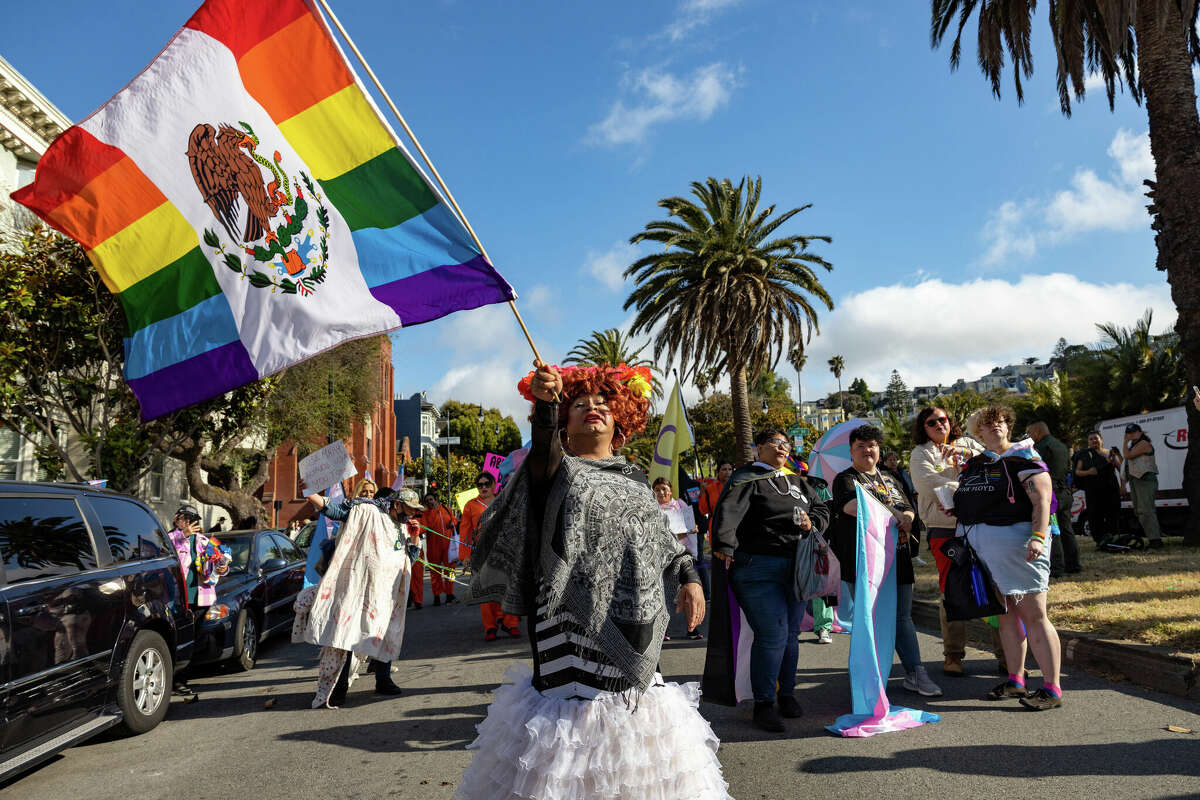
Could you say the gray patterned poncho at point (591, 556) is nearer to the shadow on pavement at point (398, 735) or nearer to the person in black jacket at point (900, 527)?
the shadow on pavement at point (398, 735)

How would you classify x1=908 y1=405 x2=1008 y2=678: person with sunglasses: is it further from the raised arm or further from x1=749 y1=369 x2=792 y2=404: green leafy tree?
x1=749 y1=369 x2=792 y2=404: green leafy tree

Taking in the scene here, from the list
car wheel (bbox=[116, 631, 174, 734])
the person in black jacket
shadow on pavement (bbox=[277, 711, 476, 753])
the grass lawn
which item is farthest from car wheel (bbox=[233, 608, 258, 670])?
the grass lawn

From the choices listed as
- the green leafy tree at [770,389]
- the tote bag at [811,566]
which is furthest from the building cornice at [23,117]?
the green leafy tree at [770,389]

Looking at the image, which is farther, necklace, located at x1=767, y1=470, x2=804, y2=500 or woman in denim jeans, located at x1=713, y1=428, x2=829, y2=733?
necklace, located at x1=767, y1=470, x2=804, y2=500

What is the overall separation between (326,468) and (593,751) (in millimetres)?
5206

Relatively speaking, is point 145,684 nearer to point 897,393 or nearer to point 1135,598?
point 1135,598

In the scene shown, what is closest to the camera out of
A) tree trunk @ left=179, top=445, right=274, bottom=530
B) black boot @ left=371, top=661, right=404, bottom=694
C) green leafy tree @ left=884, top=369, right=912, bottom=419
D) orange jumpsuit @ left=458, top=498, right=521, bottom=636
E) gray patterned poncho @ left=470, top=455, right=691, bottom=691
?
gray patterned poncho @ left=470, top=455, right=691, bottom=691

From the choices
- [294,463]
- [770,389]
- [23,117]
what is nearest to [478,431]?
[770,389]

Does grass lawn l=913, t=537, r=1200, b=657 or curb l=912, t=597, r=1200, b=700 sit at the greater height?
grass lawn l=913, t=537, r=1200, b=657

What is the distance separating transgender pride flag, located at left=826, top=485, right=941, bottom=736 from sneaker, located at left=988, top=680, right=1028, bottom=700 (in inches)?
26.3

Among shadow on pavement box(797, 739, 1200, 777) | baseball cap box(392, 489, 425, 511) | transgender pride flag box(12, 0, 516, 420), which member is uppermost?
transgender pride flag box(12, 0, 516, 420)

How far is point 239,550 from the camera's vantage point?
935 centimetres

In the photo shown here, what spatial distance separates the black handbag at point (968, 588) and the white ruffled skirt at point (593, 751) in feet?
11.0

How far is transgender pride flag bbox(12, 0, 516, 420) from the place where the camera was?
457cm
